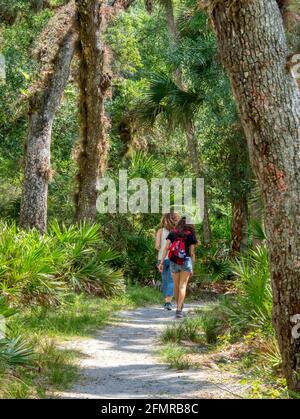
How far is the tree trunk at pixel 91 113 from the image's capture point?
15664 mm

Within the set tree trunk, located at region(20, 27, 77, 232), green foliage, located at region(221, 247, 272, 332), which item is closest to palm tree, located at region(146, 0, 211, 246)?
tree trunk, located at region(20, 27, 77, 232)

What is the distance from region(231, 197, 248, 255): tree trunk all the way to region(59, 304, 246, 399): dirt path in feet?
32.2

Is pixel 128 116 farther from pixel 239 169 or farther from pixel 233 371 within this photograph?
pixel 233 371

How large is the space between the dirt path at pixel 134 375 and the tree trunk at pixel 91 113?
670 cm

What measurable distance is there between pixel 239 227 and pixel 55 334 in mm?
11221

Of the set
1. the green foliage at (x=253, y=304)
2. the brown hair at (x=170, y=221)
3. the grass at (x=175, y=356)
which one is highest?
the brown hair at (x=170, y=221)

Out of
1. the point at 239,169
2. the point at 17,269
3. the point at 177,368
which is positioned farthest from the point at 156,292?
the point at 177,368

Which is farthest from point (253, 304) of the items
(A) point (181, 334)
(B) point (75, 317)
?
(B) point (75, 317)

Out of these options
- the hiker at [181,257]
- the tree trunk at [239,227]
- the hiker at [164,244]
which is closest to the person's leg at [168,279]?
the hiker at [164,244]

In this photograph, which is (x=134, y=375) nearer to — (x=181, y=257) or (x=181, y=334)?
(x=181, y=334)

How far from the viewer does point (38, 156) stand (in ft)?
49.9

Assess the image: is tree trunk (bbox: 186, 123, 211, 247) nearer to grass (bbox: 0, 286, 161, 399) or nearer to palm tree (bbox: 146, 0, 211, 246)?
palm tree (bbox: 146, 0, 211, 246)

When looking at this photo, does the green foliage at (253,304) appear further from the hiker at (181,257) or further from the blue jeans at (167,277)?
the blue jeans at (167,277)

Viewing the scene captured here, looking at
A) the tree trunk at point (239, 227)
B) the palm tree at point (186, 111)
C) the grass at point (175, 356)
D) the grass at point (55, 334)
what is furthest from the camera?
the tree trunk at point (239, 227)
